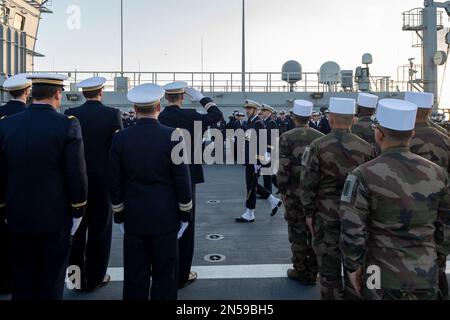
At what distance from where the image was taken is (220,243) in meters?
5.45

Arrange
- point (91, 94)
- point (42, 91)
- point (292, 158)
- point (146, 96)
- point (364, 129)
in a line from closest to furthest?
point (42, 91) → point (146, 96) → point (91, 94) → point (292, 158) → point (364, 129)

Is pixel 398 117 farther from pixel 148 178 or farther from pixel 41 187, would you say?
pixel 41 187

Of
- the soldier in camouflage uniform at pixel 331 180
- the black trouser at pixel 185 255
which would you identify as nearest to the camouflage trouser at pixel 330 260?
the soldier in camouflage uniform at pixel 331 180

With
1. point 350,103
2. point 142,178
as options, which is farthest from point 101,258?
point 350,103

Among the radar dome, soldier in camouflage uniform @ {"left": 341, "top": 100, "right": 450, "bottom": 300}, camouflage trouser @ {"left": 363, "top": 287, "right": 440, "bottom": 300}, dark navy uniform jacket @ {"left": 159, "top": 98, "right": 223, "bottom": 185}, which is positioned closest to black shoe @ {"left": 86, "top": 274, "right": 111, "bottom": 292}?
dark navy uniform jacket @ {"left": 159, "top": 98, "right": 223, "bottom": 185}

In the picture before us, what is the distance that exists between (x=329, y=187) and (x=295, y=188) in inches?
39.1

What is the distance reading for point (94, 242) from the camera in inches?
155

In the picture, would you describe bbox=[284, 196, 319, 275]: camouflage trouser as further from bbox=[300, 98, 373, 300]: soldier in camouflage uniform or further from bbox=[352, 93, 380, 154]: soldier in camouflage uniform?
bbox=[352, 93, 380, 154]: soldier in camouflage uniform

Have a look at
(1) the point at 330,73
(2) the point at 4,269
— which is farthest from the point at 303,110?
(1) the point at 330,73

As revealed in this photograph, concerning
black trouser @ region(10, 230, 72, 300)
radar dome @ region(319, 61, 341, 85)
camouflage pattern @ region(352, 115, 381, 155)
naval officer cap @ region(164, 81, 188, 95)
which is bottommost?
black trouser @ region(10, 230, 72, 300)

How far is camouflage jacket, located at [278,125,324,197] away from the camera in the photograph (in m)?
4.29
